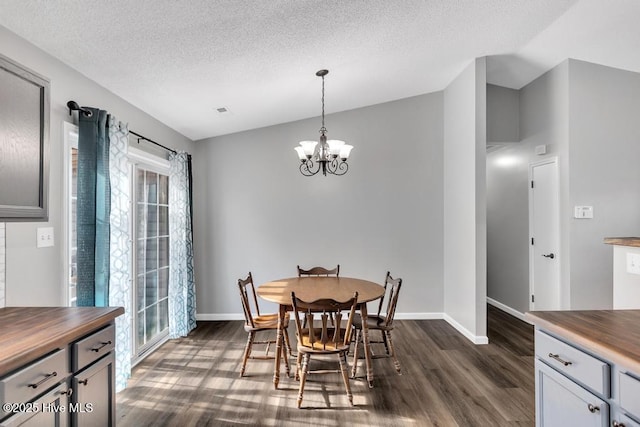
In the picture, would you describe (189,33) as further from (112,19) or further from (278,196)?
(278,196)

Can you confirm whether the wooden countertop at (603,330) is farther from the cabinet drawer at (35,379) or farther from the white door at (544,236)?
the white door at (544,236)

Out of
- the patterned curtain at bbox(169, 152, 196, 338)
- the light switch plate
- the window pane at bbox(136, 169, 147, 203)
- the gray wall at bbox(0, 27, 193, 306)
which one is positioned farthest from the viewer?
the patterned curtain at bbox(169, 152, 196, 338)

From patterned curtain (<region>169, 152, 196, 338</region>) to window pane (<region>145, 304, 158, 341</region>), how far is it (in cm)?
21

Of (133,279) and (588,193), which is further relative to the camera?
(588,193)

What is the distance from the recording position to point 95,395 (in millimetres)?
1521

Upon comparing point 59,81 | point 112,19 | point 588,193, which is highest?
point 112,19

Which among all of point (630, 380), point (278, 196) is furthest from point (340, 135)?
point (630, 380)

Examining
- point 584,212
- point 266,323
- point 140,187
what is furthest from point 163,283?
point 584,212

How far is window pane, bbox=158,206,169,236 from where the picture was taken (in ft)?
12.3

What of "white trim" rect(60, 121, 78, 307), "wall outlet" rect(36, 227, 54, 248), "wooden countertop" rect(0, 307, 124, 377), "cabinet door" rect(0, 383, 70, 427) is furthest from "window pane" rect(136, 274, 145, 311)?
"cabinet door" rect(0, 383, 70, 427)

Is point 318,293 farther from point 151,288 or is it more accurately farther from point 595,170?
point 595,170

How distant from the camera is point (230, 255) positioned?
4.54 m

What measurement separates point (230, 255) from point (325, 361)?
79.8 inches

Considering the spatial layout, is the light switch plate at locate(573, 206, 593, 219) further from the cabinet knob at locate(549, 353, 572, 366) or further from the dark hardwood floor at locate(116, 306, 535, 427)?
the cabinet knob at locate(549, 353, 572, 366)
